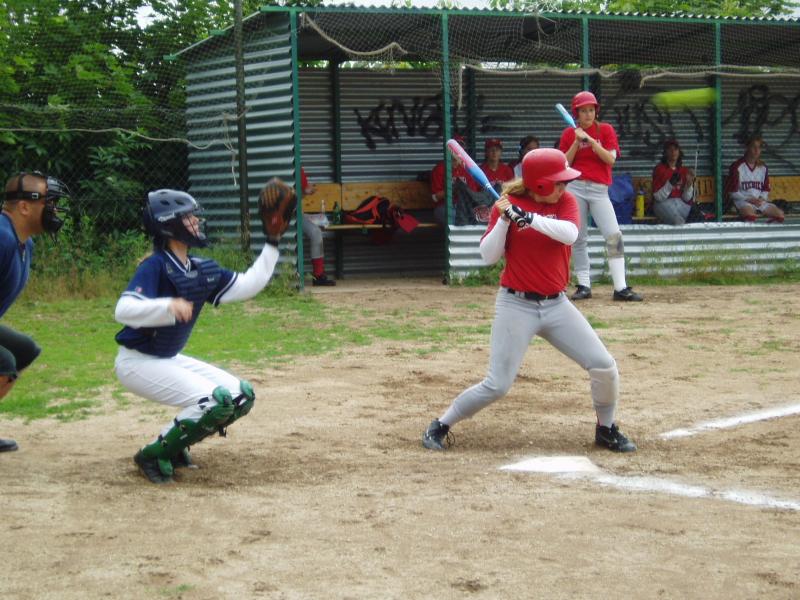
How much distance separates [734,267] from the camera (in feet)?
51.5

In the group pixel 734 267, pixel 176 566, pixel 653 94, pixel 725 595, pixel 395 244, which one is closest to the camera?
pixel 725 595

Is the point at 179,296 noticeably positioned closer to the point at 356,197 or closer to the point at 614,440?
the point at 614,440

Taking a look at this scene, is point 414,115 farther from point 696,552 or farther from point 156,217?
point 696,552

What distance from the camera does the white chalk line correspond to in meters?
7.42

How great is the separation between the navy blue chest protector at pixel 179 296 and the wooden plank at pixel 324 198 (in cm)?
993

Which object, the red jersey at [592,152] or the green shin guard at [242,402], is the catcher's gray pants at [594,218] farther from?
the green shin guard at [242,402]

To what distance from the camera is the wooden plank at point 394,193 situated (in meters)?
16.6

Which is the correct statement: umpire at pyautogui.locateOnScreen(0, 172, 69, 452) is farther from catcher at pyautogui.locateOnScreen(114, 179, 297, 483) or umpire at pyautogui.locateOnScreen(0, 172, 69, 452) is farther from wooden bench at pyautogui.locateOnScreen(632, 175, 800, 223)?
wooden bench at pyautogui.locateOnScreen(632, 175, 800, 223)

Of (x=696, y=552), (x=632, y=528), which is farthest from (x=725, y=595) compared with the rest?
(x=632, y=528)

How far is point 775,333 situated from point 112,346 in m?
6.04

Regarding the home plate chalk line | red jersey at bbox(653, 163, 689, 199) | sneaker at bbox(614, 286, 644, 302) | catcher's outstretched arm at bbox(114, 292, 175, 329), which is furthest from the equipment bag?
catcher's outstretched arm at bbox(114, 292, 175, 329)

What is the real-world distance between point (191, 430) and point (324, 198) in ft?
34.3

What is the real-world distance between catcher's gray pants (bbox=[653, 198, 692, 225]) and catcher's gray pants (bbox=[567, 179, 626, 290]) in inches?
132

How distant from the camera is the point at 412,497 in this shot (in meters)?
5.88
